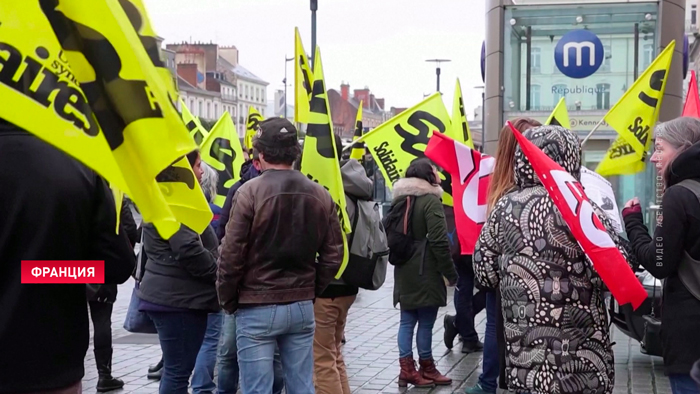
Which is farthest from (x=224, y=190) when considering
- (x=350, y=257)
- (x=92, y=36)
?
(x=92, y=36)

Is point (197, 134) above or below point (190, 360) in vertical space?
above

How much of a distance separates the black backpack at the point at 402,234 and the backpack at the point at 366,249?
1.01 m

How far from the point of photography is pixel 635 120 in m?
7.56

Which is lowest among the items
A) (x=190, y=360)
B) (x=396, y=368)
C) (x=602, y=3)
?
(x=396, y=368)

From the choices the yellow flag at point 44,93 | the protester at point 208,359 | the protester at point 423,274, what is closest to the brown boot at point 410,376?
the protester at point 423,274

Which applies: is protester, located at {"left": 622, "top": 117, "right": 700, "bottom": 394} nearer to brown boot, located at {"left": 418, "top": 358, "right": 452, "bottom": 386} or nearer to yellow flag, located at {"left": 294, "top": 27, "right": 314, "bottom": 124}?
yellow flag, located at {"left": 294, "top": 27, "right": 314, "bottom": 124}

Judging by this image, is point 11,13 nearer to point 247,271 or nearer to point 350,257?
point 247,271

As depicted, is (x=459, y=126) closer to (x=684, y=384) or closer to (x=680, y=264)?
(x=680, y=264)

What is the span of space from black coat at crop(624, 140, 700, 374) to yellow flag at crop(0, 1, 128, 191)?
2.57 metres

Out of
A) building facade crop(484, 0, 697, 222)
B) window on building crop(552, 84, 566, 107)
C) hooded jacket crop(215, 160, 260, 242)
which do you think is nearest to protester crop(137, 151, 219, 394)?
hooded jacket crop(215, 160, 260, 242)

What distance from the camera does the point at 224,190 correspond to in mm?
10805

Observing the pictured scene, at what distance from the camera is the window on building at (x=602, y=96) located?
A: 1341 centimetres

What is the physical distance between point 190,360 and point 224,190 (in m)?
5.51
